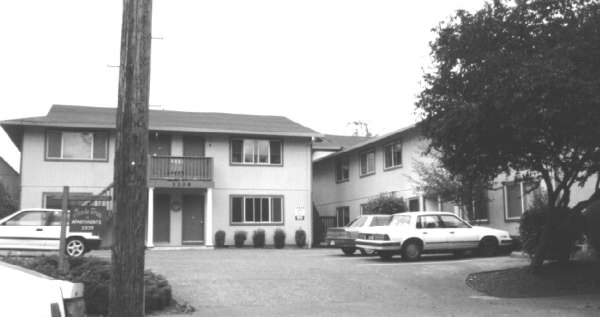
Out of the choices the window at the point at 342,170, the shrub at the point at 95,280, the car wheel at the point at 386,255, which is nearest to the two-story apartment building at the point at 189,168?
the window at the point at 342,170

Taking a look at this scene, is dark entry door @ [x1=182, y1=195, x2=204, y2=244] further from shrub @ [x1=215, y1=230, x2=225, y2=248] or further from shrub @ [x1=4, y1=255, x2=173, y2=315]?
shrub @ [x1=4, y1=255, x2=173, y2=315]

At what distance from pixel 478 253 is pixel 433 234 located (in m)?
1.98

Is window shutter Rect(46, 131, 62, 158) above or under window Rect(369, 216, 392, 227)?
above

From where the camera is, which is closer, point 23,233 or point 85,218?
point 85,218

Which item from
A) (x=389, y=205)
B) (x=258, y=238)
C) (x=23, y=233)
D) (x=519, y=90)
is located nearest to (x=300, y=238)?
(x=258, y=238)

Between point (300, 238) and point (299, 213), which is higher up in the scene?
point (299, 213)

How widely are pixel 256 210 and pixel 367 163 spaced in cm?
654

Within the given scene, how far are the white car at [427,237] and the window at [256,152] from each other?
10.3 meters

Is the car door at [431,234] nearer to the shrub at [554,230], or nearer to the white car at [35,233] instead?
the shrub at [554,230]

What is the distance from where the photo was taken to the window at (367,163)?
32750 millimetres

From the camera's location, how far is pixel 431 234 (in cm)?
2030

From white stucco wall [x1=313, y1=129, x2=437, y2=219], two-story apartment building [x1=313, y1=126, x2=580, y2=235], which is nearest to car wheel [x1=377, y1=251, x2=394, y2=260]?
two-story apartment building [x1=313, y1=126, x2=580, y2=235]

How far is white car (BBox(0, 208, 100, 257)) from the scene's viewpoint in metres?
19.2

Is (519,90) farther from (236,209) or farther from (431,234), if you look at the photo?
(236,209)
